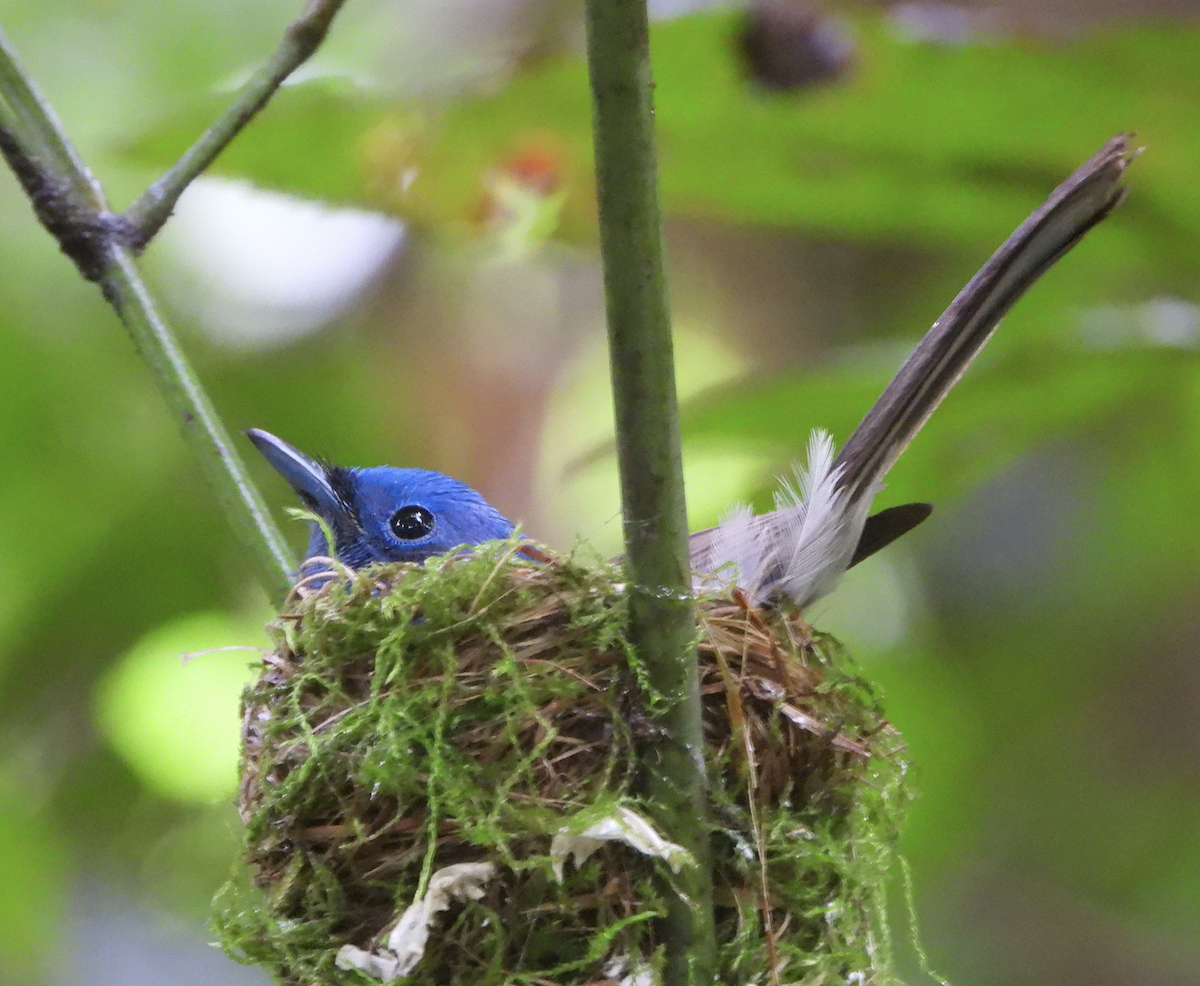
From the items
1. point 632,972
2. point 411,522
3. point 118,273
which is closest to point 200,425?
point 118,273

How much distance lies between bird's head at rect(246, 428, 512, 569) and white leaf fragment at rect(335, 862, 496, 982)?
3.30 feet

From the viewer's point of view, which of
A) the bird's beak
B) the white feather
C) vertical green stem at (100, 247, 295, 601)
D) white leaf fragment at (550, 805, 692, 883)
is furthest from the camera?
the bird's beak

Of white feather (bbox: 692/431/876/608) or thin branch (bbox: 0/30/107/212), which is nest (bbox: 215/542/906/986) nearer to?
white feather (bbox: 692/431/876/608)

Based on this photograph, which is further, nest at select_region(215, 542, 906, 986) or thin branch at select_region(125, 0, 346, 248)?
thin branch at select_region(125, 0, 346, 248)

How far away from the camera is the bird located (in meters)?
1.28

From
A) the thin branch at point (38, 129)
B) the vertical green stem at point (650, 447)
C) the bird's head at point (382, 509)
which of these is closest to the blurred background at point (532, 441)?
the bird's head at point (382, 509)

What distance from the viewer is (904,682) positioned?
262 centimetres

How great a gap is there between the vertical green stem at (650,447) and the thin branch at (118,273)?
1.92 feet

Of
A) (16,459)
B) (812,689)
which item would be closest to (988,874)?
(812,689)

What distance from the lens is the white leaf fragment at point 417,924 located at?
3.65 feet

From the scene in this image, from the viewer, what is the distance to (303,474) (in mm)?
2098

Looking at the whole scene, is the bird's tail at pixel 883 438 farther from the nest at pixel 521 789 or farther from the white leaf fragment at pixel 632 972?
the white leaf fragment at pixel 632 972

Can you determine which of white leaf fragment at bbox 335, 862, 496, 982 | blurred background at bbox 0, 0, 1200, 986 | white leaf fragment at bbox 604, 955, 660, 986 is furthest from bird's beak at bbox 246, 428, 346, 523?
white leaf fragment at bbox 604, 955, 660, 986

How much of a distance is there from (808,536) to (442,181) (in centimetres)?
138
